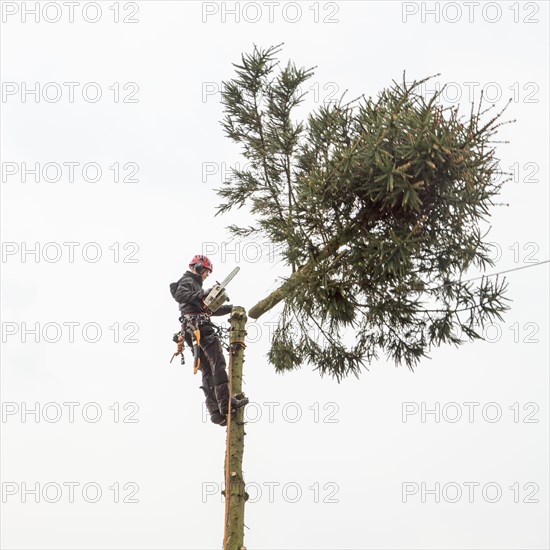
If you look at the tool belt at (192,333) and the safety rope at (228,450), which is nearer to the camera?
the safety rope at (228,450)

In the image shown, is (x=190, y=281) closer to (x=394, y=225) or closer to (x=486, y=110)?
(x=394, y=225)

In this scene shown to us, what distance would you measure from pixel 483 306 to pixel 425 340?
4.00 feet

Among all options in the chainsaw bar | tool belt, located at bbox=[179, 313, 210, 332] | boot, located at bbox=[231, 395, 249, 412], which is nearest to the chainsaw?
the chainsaw bar

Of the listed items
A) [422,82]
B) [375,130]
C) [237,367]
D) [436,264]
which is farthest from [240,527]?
[422,82]

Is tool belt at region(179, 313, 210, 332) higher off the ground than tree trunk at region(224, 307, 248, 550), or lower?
higher

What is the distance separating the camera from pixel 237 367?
14422 mm

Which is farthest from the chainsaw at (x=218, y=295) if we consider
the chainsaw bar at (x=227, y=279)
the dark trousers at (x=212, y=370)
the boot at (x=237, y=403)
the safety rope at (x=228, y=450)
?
the boot at (x=237, y=403)

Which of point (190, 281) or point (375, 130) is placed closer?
point (375, 130)

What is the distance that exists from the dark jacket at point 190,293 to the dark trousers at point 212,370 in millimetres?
337

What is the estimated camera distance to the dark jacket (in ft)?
47.8

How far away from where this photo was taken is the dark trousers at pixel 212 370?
14.3m

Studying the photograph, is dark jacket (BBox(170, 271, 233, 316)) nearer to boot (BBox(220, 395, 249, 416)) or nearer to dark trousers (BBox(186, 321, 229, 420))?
dark trousers (BBox(186, 321, 229, 420))

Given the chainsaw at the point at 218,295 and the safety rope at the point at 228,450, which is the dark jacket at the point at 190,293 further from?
the safety rope at the point at 228,450

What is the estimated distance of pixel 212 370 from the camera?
47.5ft
